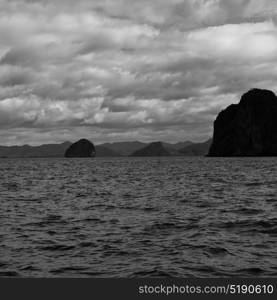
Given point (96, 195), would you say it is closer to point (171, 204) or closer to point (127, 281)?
point (171, 204)

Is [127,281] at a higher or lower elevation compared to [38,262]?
higher

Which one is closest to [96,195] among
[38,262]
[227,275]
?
[38,262]

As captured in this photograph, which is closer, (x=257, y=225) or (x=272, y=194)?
(x=257, y=225)

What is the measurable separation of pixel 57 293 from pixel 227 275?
7754mm

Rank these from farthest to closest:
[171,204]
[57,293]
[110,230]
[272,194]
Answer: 1. [272,194]
2. [171,204]
3. [110,230]
4. [57,293]

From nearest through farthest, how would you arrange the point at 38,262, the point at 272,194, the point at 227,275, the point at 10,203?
the point at 227,275 → the point at 38,262 → the point at 10,203 → the point at 272,194

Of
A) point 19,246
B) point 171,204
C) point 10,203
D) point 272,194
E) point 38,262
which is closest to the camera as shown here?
point 38,262

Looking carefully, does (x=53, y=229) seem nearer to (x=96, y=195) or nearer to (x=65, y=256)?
(x=65, y=256)

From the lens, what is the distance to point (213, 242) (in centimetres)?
2192

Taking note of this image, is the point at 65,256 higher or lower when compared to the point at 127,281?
lower

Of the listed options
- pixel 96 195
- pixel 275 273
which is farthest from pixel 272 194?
pixel 275 273

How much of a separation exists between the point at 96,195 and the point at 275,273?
3224cm

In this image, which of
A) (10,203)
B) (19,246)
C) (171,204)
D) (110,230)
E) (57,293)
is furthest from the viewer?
(10,203)

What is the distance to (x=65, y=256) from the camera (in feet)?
64.1
